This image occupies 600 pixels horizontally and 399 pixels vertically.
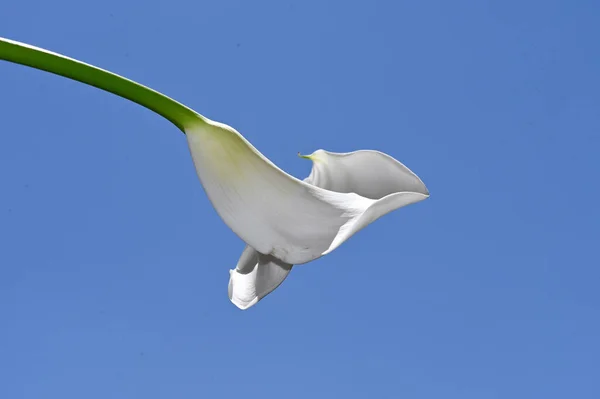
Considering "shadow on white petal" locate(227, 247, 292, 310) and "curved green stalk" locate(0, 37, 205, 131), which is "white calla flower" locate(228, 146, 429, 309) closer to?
"shadow on white petal" locate(227, 247, 292, 310)

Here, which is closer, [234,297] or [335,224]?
[335,224]

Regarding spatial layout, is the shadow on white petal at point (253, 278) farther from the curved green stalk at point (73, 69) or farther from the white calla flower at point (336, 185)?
the curved green stalk at point (73, 69)

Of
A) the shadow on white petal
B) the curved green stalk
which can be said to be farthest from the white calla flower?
the curved green stalk

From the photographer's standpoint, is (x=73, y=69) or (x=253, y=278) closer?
(x=73, y=69)

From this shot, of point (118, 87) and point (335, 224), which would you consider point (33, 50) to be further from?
point (335, 224)

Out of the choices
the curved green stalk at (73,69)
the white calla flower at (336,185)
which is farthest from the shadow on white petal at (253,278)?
the curved green stalk at (73,69)

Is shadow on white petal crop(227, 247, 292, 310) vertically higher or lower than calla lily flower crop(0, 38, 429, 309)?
lower

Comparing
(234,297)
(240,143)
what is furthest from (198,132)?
(234,297)

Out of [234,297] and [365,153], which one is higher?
[365,153]
